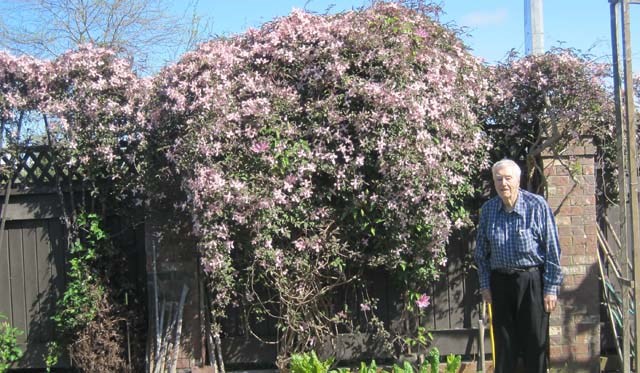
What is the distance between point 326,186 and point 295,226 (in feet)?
1.30

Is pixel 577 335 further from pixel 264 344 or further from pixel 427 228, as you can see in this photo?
pixel 264 344

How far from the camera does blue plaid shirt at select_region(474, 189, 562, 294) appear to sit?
405 centimetres

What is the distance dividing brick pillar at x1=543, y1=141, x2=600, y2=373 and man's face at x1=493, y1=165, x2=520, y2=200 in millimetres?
1291

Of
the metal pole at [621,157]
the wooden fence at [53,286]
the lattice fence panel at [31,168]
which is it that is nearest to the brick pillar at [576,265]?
the metal pole at [621,157]

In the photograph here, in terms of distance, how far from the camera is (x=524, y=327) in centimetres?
417

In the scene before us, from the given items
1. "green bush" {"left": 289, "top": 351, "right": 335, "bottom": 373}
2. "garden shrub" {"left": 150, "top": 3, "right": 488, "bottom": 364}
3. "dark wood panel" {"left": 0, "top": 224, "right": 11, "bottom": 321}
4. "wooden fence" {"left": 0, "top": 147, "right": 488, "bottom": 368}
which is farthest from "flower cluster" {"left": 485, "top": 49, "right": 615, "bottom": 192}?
"dark wood panel" {"left": 0, "top": 224, "right": 11, "bottom": 321}

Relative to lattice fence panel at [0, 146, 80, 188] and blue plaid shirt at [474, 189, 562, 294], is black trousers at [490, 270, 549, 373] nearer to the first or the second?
blue plaid shirt at [474, 189, 562, 294]

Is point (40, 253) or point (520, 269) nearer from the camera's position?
point (520, 269)

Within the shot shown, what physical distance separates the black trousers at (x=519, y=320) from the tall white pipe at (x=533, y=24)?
3.78 metres

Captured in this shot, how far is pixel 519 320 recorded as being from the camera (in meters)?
4.18

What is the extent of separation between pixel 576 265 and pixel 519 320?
1341 millimetres

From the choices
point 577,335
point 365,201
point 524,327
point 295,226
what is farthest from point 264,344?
point 577,335

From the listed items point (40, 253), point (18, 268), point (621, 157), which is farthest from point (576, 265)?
point (18, 268)

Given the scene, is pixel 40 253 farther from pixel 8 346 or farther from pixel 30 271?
pixel 8 346
